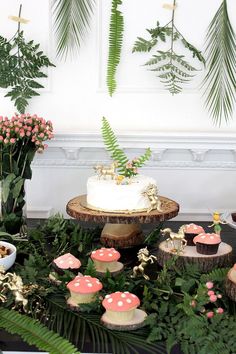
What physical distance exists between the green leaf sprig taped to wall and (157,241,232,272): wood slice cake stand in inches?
38.6

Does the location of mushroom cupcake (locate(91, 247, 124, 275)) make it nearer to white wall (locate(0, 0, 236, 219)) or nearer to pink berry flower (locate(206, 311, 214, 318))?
pink berry flower (locate(206, 311, 214, 318))

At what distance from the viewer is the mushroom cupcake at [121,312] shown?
3.63ft

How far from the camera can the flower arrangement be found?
5.50 feet

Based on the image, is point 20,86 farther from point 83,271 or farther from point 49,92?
point 83,271

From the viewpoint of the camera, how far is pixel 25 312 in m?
1.19

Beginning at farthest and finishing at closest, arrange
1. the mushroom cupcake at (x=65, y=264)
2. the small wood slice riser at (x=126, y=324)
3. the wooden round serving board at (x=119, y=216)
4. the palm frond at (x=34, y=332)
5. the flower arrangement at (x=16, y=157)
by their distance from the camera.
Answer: the flower arrangement at (x=16, y=157), the wooden round serving board at (x=119, y=216), the mushroom cupcake at (x=65, y=264), the small wood slice riser at (x=126, y=324), the palm frond at (x=34, y=332)

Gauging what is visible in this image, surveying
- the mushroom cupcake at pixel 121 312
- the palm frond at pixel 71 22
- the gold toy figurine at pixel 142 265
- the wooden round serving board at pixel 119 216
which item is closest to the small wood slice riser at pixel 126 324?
the mushroom cupcake at pixel 121 312

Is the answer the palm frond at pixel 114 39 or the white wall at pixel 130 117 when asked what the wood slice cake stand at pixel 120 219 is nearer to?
the white wall at pixel 130 117

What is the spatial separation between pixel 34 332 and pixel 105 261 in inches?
15.0

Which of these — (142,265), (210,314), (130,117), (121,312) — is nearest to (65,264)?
(142,265)

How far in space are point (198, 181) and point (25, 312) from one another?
4.03 ft

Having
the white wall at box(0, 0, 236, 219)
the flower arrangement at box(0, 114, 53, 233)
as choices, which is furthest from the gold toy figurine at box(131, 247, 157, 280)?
the white wall at box(0, 0, 236, 219)

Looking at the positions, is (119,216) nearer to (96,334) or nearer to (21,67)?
(96,334)

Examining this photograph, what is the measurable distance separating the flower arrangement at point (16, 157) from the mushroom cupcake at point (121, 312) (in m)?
0.67
